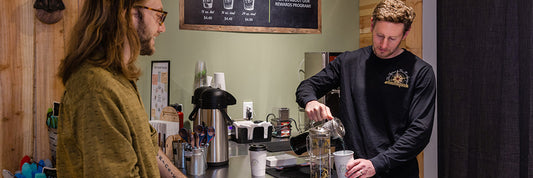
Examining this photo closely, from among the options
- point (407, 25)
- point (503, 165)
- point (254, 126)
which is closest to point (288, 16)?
point (254, 126)

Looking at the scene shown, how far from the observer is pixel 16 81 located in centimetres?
215

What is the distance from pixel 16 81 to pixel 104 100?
1374mm

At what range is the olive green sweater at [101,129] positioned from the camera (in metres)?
1.04

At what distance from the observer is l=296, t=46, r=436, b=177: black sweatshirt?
1870 mm

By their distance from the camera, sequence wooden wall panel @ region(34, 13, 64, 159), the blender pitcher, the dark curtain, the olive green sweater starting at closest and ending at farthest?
the olive green sweater
the blender pitcher
wooden wall panel @ region(34, 13, 64, 159)
the dark curtain

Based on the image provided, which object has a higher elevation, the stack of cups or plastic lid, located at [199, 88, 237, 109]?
plastic lid, located at [199, 88, 237, 109]

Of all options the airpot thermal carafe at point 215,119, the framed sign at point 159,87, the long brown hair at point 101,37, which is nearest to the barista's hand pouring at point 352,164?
the airpot thermal carafe at point 215,119

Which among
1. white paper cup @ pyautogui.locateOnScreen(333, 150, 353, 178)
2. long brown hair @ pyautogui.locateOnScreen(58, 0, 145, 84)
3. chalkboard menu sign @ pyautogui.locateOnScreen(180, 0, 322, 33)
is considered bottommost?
white paper cup @ pyautogui.locateOnScreen(333, 150, 353, 178)

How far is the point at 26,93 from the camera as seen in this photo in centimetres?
217

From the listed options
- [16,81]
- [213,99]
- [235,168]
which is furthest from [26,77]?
[235,168]

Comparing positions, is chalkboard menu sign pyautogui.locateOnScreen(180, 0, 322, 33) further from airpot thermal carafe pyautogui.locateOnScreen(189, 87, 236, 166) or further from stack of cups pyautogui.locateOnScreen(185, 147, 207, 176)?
stack of cups pyautogui.locateOnScreen(185, 147, 207, 176)

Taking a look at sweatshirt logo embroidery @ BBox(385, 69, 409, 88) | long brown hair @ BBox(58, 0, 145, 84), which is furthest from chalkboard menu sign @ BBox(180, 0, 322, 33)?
long brown hair @ BBox(58, 0, 145, 84)

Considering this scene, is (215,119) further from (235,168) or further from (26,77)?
(26,77)

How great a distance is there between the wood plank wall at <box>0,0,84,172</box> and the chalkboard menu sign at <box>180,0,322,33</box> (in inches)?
37.6
